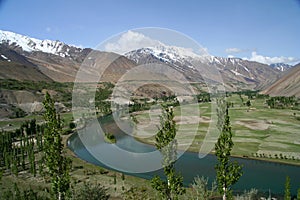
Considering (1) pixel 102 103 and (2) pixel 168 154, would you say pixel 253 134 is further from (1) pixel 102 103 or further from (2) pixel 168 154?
(1) pixel 102 103

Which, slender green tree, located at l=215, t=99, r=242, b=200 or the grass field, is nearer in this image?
slender green tree, located at l=215, t=99, r=242, b=200

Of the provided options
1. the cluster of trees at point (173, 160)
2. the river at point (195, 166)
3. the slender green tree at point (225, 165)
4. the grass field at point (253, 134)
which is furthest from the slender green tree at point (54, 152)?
the grass field at point (253, 134)

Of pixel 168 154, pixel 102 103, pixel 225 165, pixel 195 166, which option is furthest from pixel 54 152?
pixel 102 103

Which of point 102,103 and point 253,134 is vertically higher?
point 102,103

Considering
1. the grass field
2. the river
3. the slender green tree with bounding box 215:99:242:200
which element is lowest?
the river

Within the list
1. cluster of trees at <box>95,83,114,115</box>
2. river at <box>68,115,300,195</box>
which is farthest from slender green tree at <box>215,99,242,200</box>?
cluster of trees at <box>95,83,114,115</box>

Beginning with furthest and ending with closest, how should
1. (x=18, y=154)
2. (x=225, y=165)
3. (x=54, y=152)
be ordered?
(x=18, y=154) → (x=225, y=165) → (x=54, y=152)

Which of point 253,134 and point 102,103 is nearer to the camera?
point 253,134

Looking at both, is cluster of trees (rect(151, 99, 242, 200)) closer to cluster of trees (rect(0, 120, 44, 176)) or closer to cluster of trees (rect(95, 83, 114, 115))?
cluster of trees (rect(0, 120, 44, 176))

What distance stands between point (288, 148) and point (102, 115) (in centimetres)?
4978

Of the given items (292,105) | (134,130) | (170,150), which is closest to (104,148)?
(134,130)

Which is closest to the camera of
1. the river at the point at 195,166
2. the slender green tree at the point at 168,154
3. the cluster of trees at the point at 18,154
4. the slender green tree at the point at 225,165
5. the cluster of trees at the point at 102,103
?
the slender green tree at the point at 168,154

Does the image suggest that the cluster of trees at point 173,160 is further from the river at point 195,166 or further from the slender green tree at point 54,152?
the river at point 195,166

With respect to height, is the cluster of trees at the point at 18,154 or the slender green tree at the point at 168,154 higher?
the slender green tree at the point at 168,154
